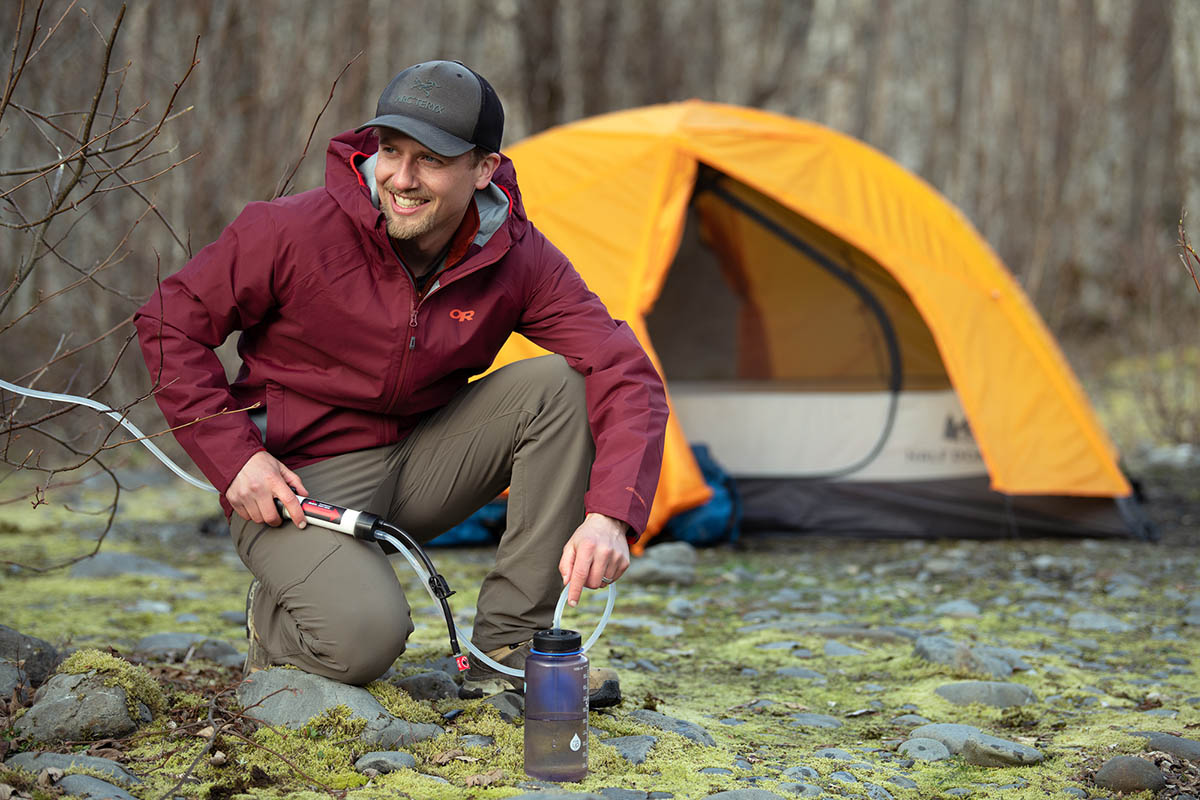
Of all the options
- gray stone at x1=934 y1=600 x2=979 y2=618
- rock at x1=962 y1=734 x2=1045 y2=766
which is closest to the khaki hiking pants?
rock at x1=962 y1=734 x2=1045 y2=766

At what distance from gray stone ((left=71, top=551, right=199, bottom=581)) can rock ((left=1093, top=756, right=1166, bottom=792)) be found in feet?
11.4

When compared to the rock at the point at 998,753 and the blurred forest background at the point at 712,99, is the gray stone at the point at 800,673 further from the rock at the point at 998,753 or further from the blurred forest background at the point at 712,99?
the blurred forest background at the point at 712,99

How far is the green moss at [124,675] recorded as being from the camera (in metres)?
2.68

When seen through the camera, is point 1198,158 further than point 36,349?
Yes

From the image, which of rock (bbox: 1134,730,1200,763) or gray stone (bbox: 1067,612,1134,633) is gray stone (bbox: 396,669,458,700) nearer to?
rock (bbox: 1134,730,1200,763)

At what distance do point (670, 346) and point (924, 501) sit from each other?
5.36 ft

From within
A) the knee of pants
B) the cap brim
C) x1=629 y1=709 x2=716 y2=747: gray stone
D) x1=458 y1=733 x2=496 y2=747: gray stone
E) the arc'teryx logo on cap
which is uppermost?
the arc'teryx logo on cap

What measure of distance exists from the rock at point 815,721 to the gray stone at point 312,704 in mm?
962

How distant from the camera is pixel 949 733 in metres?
2.95

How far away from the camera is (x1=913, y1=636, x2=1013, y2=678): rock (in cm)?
356

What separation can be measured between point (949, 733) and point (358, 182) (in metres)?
1.95

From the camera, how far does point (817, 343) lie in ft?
20.6

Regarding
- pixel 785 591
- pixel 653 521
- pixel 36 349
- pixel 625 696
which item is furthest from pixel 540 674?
pixel 36 349

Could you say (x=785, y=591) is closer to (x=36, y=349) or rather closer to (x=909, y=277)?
(x=909, y=277)
